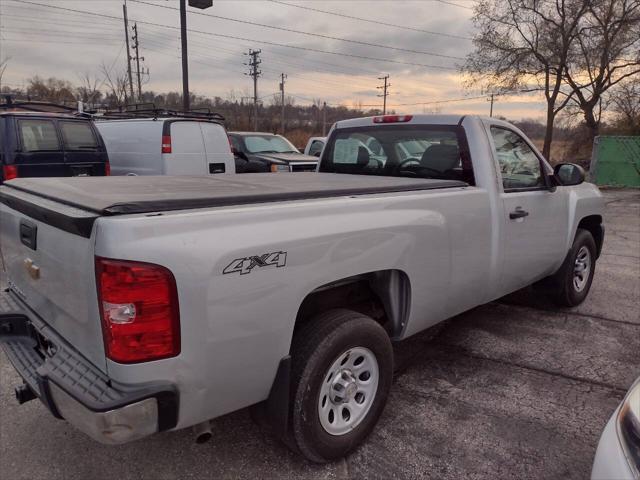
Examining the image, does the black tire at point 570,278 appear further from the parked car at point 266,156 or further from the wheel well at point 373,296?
the parked car at point 266,156

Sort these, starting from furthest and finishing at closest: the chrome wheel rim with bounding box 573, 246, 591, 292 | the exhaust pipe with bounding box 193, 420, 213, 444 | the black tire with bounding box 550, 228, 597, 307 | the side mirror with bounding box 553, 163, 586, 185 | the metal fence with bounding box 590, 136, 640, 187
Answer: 1. the metal fence with bounding box 590, 136, 640, 187
2. the chrome wheel rim with bounding box 573, 246, 591, 292
3. the black tire with bounding box 550, 228, 597, 307
4. the side mirror with bounding box 553, 163, 586, 185
5. the exhaust pipe with bounding box 193, 420, 213, 444

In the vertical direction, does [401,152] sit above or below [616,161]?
above

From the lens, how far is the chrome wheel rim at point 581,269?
16.4ft

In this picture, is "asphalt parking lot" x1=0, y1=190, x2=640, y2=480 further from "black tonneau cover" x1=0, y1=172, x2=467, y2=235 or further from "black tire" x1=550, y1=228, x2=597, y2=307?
"black tonneau cover" x1=0, y1=172, x2=467, y2=235

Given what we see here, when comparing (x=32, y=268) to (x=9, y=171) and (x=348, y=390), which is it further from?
(x=9, y=171)

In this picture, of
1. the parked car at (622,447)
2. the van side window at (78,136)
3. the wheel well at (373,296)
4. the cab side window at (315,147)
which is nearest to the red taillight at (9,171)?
the van side window at (78,136)

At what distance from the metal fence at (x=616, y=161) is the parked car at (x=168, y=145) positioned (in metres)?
16.3

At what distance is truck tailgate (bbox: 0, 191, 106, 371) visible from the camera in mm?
→ 1884

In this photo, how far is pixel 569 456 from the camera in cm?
268

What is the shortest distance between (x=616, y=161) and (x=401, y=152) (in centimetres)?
1904

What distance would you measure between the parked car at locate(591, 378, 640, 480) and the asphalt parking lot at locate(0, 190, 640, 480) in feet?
3.15

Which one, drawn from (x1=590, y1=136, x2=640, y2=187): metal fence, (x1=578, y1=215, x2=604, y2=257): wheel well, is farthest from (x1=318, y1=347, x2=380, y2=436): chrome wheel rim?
(x1=590, y1=136, x2=640, y2=187): metal fence

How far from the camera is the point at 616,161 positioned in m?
19.2

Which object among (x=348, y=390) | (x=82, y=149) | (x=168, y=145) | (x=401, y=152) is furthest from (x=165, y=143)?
(x=348, y=390)
